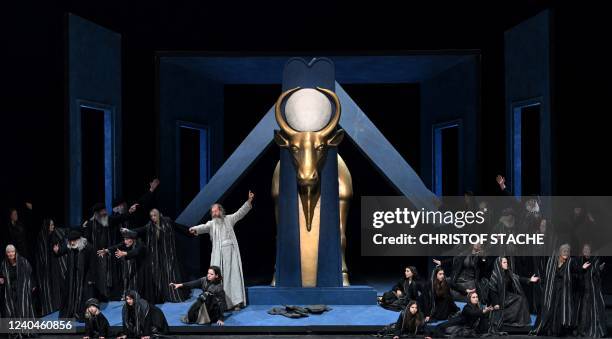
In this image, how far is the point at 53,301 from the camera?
36.4 ft

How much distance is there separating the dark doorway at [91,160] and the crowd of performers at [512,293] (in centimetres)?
478

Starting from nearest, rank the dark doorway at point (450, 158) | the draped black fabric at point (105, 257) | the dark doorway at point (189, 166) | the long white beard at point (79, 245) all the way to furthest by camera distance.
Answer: the long white beard at point (79, 245) → the draped black fabric at point (105, 257) → the dark doorway at point (189, 166) → the dark doorway at point (450, 158)

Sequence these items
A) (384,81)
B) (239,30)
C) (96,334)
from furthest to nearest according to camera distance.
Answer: (384,81) → (239,30) → (96,334)

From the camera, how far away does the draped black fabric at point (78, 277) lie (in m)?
10.5

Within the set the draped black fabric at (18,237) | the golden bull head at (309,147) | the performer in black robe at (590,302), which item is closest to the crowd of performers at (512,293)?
the performer in black robe at (590,302)

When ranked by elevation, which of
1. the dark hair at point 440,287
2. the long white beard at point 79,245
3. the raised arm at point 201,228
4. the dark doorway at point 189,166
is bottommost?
the dark hair at point 440,287

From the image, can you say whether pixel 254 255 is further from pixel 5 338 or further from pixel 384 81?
pixel 5 338

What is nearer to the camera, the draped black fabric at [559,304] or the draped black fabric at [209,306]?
the draped black fabric at [559,304]

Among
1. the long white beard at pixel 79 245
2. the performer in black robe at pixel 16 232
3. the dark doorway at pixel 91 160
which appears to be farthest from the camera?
the dark doorway at pixel 91 160

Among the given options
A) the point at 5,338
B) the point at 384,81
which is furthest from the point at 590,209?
the point at 5,338

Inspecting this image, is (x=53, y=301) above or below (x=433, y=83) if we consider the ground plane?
below

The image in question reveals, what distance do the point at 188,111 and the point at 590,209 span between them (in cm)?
616

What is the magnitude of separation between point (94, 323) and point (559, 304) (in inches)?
204

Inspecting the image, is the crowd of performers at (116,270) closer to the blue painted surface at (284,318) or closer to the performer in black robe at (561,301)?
the blue painted surface at (284,318)
